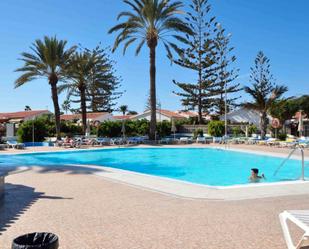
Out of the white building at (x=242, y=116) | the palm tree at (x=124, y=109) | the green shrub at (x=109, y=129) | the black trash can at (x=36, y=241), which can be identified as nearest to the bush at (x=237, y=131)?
the green shrub at (x=109, y=129)

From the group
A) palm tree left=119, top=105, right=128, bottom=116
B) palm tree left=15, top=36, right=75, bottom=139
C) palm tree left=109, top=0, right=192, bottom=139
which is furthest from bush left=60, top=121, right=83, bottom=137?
palm tree left=119, top=105, right=128, bottom=116

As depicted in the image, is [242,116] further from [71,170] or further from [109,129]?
[71,170]

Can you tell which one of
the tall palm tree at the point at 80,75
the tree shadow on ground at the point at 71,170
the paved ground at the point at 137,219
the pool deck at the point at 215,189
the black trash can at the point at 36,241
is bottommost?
the paved ground at the point at 137,219

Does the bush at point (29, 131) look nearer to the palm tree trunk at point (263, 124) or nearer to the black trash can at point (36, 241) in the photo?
the palm tree trunk at point (263, 124)

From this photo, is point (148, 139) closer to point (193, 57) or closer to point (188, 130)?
point (188, 130)

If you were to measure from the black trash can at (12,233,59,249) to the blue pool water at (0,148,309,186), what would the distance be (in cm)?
889

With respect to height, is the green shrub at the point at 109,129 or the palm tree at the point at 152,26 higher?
the palm tree at the point at 152,26

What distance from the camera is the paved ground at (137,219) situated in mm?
4305

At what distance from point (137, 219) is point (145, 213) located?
15.5 inches

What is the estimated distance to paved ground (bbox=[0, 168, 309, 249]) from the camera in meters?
4.30

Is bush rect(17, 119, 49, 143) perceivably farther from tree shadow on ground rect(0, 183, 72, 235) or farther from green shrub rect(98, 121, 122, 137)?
tree shadow on ground rect(0, 183, 72, 235)

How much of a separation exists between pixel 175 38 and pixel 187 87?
15.4m

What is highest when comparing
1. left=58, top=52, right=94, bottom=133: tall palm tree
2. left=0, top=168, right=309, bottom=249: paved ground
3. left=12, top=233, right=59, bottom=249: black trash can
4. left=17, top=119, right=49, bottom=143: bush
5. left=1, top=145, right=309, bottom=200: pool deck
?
left=58, top=52, right=94, bottom=133: tall palm tree

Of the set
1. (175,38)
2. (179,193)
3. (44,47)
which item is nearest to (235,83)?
(175,38)
